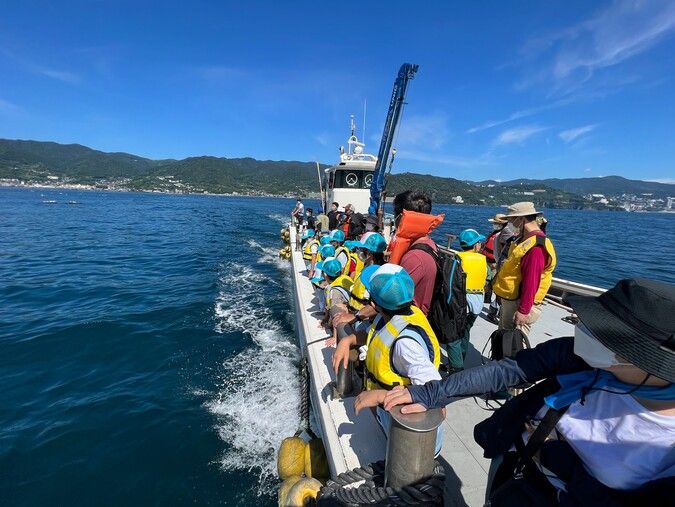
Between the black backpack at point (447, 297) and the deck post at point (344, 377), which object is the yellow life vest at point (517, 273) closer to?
the black backpack at point (447, 297)

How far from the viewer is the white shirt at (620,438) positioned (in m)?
1.06

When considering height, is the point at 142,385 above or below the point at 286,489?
below

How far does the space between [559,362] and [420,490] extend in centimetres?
103

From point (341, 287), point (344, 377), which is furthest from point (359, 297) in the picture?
point (344, 377)

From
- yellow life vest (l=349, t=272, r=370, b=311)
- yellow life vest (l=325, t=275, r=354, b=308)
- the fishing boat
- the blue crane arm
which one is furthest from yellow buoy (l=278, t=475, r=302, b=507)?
the blue crane arm

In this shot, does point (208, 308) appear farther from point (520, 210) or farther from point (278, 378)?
point (520, 210)

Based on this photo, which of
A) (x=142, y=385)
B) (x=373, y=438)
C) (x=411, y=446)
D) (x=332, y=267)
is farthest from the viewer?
(x=142, y=385)

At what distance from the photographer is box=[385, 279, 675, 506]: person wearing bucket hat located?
1019 millimetres

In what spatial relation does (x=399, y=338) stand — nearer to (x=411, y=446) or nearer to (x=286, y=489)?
(x=411, y=446)

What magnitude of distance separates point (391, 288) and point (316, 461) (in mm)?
2112

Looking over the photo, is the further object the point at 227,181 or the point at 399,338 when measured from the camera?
the point at 227,181

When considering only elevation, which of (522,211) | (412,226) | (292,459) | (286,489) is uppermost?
(522,211)

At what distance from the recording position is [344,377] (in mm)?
3025

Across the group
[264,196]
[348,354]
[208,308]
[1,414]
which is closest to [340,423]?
[348,354]
